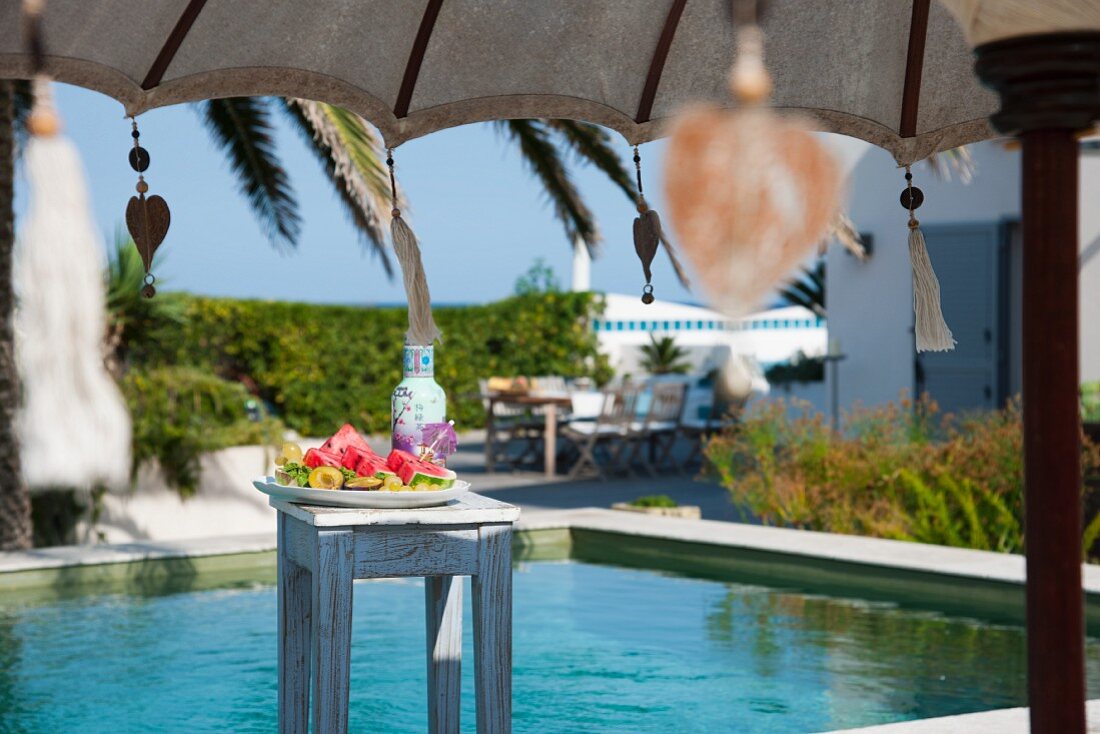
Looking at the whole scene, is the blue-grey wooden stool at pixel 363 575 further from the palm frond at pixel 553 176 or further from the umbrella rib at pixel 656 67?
the palm frond at pixel 553 176

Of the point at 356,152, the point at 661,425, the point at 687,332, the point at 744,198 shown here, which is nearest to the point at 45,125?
the point at 744,198

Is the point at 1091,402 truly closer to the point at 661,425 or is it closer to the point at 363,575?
the point at 661,425

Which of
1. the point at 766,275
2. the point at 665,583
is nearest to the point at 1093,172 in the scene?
the point at 665,583

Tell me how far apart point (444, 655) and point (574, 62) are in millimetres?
1697

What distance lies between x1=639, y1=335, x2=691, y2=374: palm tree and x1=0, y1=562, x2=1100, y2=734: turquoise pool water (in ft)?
39.6

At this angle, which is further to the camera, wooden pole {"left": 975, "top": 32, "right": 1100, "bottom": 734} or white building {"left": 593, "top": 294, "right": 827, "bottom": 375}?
white building {"left": 593, "top": 294, "right": 827, "bottom": 375}

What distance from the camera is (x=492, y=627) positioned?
3.29 meters

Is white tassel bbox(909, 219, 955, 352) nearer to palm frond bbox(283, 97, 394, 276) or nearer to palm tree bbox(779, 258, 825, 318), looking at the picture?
palm frond bbox(283, 97, 394, 276)

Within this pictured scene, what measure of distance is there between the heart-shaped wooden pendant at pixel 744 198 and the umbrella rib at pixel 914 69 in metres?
2.75

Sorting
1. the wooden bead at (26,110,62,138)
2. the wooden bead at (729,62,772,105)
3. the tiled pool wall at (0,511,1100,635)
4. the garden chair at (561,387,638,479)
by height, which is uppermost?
the wooden bead at (26,110,62,138)

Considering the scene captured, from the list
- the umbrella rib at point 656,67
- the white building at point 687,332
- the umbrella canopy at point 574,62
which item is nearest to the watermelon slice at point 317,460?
the umbrella canopy at point 574,62

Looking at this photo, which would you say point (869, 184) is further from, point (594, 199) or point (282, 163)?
point (282, 163)

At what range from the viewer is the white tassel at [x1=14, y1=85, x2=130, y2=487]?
6508mm

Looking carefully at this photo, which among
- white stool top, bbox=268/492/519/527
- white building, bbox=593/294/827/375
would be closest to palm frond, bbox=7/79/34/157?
white stool top, bbox=268/492/519/527
